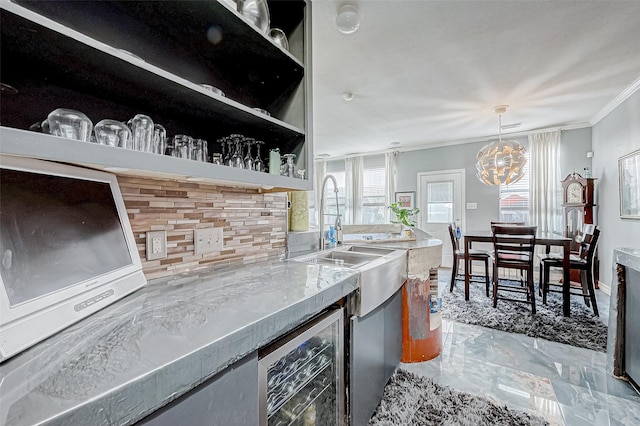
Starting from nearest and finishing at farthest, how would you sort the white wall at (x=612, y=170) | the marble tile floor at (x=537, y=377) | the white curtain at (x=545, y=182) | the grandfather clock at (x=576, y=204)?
the marble tile floor at (x=537, y=377), the white wall at (x=612, y=170), the grandfather clock at (x=576, y=204), the white curtain at (x=545, y=182)

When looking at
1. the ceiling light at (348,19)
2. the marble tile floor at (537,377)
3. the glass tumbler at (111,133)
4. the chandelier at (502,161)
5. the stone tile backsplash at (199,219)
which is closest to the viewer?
the glass tumbler at (111,133)

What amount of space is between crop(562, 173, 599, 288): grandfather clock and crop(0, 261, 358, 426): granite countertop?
477 centimetres

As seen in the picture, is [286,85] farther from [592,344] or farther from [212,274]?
[592,344]

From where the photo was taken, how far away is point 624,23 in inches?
79.2

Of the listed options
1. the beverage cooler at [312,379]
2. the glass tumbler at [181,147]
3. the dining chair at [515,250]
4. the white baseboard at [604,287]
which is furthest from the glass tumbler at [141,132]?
the white baseboard at [604,287]

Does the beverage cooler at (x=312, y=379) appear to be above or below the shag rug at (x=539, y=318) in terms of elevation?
above

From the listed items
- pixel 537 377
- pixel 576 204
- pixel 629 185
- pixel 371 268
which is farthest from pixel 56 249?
pixel 576 204

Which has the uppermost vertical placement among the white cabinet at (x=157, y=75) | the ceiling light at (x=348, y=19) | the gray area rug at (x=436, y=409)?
the ceiling light at (x=348, y=19)

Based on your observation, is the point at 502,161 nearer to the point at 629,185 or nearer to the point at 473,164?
the point at 629,185

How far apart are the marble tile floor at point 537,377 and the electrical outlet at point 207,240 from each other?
173cm

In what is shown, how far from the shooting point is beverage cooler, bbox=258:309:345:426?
0.99m

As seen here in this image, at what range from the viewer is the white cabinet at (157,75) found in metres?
0.69

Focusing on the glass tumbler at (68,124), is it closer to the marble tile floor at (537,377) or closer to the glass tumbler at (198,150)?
the glass tumbler at (198,150)

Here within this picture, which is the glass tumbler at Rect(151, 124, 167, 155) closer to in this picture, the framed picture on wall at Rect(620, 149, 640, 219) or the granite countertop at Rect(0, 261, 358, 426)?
the granite countertop at Rect(0, 261, 358, 426)
